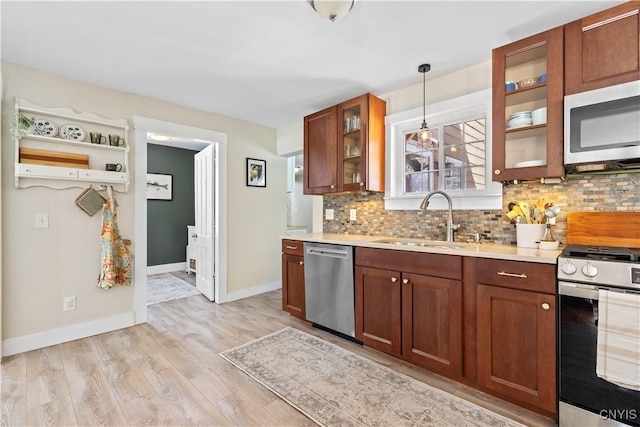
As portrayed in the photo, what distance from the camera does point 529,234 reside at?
198 cm

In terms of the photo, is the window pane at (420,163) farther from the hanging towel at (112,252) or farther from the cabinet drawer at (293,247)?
the hanging towel at (112,252)

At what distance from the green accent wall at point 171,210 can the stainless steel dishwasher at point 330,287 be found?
3.74m

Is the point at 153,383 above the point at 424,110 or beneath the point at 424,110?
beneath

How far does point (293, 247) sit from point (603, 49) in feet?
8.87

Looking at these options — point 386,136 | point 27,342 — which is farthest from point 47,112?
point 386,136

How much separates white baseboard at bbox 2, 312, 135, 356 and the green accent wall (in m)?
2.48

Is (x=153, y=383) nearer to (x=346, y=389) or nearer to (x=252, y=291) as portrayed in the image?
(x=346, y=389)

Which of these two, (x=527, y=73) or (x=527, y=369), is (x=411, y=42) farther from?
(x=527, y=369)

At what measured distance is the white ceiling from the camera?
175 cm

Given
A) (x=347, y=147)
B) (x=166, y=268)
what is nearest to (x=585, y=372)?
(x=347, y=147)

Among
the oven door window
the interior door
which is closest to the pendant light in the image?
the oven door window

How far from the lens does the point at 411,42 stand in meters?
2.11


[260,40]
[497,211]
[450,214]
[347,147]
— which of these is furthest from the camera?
[347,147]

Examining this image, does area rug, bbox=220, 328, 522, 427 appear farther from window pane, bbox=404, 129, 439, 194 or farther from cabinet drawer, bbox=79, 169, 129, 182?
cabinet drawer, bbox=79, 169, 129, 182
